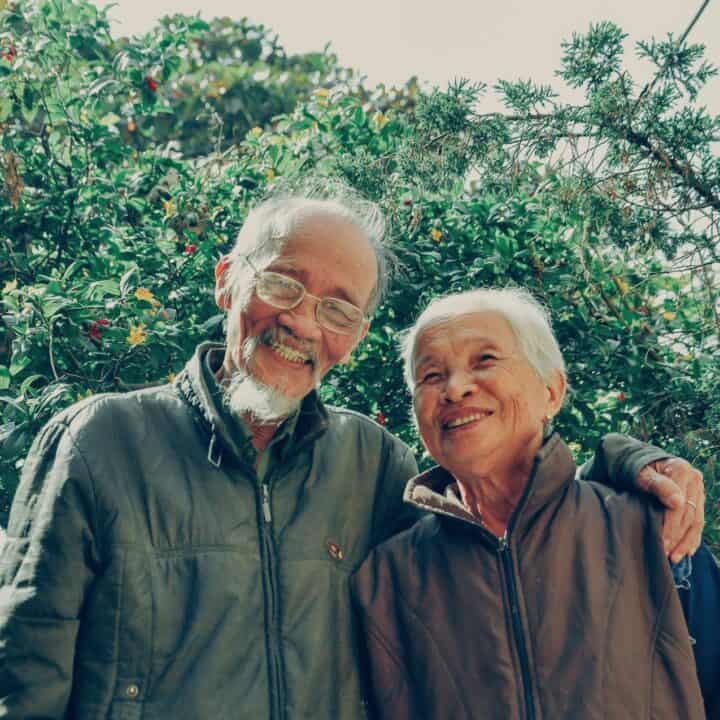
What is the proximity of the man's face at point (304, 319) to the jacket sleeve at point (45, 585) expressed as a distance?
0.51 metres

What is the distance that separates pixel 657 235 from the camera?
2877 millimetres

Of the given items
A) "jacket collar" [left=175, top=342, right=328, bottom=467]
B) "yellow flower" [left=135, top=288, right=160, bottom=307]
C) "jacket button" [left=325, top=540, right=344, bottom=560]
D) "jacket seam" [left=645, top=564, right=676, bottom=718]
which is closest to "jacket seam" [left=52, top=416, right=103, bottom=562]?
"jacket collar" [left=175, top=342, right=328, bottom=467]

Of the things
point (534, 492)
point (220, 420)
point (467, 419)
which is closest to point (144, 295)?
point (220, 420)

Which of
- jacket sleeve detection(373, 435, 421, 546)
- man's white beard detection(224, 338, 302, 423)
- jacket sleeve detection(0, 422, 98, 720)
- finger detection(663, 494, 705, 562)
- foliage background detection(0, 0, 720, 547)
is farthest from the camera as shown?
foliage background detection(0, 0, 720, 547)

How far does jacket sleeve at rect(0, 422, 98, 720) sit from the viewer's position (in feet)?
6.06

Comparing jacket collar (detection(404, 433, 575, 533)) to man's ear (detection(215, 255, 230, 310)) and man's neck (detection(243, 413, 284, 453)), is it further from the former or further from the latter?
man's ear (detection(215, 255, 230, 310))

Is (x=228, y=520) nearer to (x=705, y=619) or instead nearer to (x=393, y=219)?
(x=705, y=619)

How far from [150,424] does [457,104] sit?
4.84 feet

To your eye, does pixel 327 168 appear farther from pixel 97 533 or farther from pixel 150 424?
pixel 97 533

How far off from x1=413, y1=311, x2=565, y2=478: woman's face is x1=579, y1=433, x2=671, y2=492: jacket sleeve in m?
0.18

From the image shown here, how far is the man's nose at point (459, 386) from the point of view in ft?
7.51

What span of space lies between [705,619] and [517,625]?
0.44 meters

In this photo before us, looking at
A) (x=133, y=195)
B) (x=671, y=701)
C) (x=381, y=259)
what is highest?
(x=133, y=195)

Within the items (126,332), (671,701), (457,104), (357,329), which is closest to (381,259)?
(357,329)
